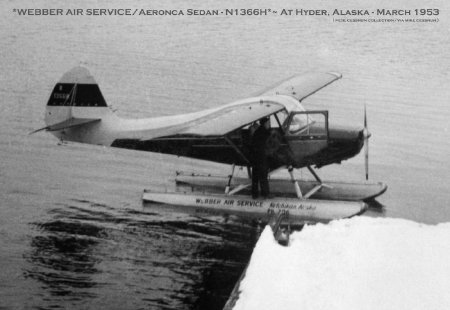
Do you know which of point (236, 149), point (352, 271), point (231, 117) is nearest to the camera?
point (352, 271)

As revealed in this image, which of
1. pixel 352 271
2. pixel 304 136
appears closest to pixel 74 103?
pixel 304 136

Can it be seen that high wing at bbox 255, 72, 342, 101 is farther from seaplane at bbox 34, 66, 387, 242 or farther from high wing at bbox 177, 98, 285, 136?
high wing at bbox 177, 98, 285, 136

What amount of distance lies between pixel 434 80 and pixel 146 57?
11.9 m

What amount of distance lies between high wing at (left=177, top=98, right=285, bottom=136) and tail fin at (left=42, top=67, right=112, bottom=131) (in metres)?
2.29

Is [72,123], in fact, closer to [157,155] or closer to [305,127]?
[157,155]

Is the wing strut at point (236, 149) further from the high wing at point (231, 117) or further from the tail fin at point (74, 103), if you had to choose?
the tail fin at point (74, 103)

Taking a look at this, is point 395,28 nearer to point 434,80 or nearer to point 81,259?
point 434,80

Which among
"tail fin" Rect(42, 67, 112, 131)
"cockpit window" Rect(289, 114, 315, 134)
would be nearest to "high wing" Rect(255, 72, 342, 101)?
"cockpit window" Rect(289, 114, 315, 134)

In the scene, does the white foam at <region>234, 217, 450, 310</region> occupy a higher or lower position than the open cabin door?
lower

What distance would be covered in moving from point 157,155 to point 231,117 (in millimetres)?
5660

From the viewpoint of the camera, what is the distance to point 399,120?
18.6 metres

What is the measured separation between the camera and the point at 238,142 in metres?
10.3

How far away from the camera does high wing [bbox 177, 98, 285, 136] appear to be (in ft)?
29.1

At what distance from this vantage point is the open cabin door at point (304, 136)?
9820 millimetres
